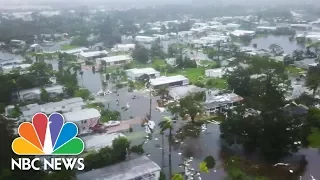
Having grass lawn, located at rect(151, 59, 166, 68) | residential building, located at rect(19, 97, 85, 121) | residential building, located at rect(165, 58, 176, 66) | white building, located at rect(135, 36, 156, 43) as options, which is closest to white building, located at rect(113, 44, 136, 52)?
white building, located at rect(135, 36, 156, 43)

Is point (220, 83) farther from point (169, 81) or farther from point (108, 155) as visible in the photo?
point (108, 155)

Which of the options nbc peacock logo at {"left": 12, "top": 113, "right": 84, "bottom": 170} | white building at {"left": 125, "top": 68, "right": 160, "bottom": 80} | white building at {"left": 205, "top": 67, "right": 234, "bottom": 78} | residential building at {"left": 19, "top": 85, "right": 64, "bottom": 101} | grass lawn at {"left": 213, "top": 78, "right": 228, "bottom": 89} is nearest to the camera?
nbc peacock logo at {"left": 12, "top": 113, "right": 84, "bottom": 170}

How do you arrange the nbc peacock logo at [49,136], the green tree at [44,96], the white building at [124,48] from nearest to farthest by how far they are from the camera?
the nbc peacock logo at [49,136]
the green tree at [44,96]
the white building at [124,48]

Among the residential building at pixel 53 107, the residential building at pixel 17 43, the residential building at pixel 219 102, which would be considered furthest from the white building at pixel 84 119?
the residential building at pixel 17 43

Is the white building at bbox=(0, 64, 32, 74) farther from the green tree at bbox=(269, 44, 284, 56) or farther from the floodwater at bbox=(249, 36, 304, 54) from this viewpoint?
the floodwater at bbox=(249, 36, 304, 54)

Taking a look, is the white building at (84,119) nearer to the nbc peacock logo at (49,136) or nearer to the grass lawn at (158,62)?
the nbc peacock logo at (49,136)

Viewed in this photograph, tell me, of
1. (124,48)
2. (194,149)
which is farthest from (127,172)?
(124,48)
